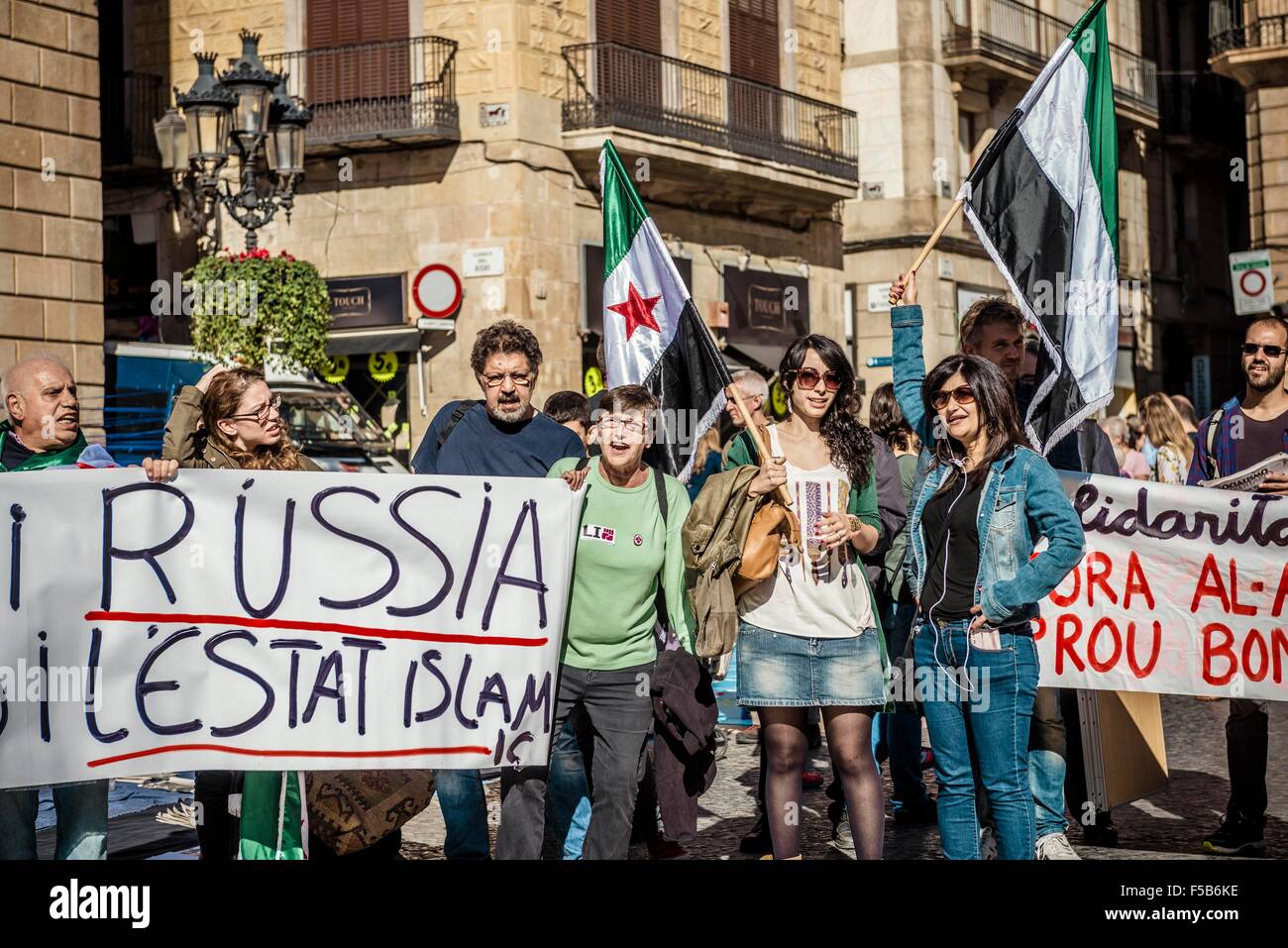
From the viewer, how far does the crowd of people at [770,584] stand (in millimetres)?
5348

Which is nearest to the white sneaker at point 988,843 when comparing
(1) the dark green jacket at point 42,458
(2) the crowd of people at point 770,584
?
(2) the crowd of people at point 770,584

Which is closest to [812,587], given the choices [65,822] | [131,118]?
[65,822]

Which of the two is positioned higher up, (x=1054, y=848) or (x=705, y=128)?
(x=705, y=128)

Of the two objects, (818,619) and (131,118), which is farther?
(131,118)

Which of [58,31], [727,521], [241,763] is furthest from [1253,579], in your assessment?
[58,31]

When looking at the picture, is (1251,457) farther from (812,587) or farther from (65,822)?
(65,822)

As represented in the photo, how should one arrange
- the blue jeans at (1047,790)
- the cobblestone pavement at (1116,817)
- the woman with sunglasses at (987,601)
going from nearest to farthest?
the woman with sunglasses at (987,601)
the blue jeans at (1047,790)
the cobblestone pavement at (1116,817)

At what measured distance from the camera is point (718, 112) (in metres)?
24.1

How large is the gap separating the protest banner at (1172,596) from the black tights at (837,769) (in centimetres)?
132

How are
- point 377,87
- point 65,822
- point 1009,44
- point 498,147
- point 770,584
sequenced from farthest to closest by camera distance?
point 1009,44 → point 377,87 → point 498,147 → point 770,584 → point 65,822

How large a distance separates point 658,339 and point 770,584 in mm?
1533

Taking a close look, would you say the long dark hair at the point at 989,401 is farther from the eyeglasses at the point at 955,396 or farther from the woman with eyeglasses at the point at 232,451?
the woman with eyeglasses at the point at 232,451

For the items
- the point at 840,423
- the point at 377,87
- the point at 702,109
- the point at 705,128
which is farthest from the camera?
the point at 702,109

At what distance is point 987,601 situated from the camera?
5.29 meters
